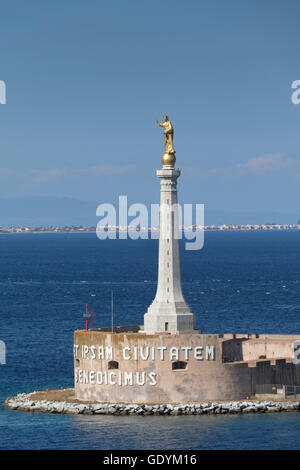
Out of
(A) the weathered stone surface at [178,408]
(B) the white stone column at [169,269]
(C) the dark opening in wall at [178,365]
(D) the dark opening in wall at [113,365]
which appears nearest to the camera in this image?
(A) the weathered stone surface at [178,408]

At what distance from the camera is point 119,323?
112 m

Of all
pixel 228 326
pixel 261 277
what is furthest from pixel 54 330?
pixel 261 277

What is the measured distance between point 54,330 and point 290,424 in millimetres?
42186

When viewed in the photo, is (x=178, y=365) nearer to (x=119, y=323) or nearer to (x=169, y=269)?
(x=169, y=269)

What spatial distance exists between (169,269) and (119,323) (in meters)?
36.5

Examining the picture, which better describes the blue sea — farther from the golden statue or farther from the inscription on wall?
the golden statue

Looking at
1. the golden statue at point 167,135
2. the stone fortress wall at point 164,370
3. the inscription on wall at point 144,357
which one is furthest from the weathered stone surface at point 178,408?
the golden statue at point 167,135

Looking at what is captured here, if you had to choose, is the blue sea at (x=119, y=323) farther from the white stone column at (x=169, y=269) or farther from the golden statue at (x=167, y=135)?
the golden statue at (x=167, y=135)

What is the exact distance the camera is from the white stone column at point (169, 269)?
7556cm

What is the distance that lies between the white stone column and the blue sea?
294 inches

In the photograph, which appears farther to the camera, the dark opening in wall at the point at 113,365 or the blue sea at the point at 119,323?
the dark opening in wall at the point at 113,365

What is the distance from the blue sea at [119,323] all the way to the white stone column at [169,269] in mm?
7476
